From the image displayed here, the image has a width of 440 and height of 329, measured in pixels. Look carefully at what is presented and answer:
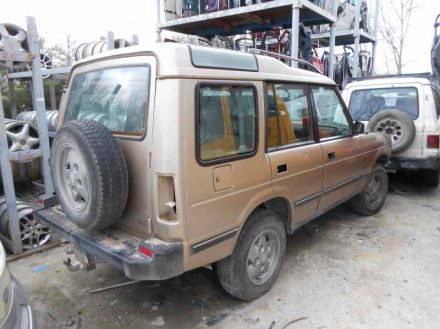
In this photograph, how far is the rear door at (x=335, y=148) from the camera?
375 cm

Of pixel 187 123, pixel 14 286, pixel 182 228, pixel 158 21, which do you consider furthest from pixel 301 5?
pixel 14 286

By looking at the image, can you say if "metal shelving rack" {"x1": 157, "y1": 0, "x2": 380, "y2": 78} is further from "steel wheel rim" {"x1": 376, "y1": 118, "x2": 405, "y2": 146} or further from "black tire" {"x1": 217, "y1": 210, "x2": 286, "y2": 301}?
→ "black tire" {"x1": 217, "y1": 210, "x2": 286, "y2": 301}

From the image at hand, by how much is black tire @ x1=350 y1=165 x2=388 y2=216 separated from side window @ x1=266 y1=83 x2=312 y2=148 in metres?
1.87

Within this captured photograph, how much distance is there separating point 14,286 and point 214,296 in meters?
1.64

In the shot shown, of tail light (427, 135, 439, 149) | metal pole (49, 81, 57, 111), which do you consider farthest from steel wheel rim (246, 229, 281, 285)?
metal pole (49, 81, 57, 111)

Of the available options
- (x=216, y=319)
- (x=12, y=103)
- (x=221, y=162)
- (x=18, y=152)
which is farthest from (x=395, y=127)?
(x=12, y=103)

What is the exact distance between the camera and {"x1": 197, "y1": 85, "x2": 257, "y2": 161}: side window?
7.94 feet

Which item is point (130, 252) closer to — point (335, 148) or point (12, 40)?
point (335, 148)

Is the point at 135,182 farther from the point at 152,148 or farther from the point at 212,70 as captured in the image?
the point at 212,70

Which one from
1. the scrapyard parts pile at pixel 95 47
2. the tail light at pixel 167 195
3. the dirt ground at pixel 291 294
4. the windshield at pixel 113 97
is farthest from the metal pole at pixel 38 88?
the tail light at pixel 167 195

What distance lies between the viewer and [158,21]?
7672mm

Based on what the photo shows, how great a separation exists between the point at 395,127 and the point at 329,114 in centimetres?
210

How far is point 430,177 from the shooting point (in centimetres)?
635

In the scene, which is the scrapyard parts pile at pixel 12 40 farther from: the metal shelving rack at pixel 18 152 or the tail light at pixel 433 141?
the tail light at pixel 433 141
